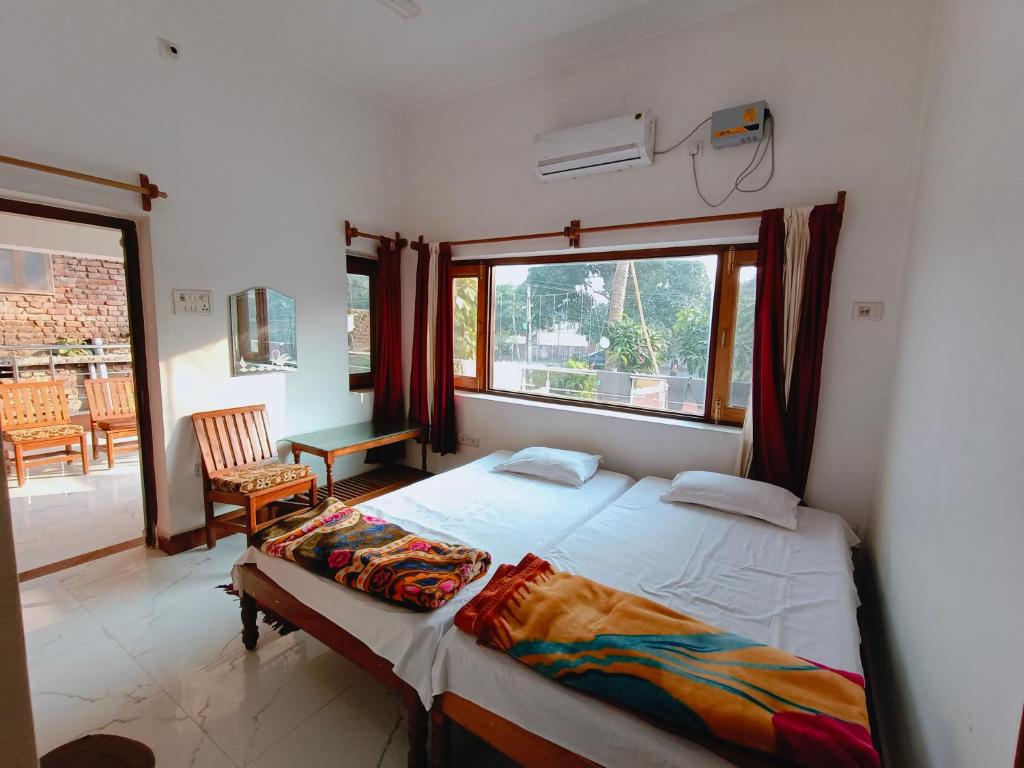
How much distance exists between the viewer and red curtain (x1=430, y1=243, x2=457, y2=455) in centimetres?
372

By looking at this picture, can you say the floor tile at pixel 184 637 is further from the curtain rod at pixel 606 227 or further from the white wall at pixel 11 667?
the curtain rod at pixel 606 227

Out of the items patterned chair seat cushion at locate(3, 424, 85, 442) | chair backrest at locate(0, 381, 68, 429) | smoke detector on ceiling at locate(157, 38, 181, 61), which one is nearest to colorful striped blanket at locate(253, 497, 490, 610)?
smoke detector on ceiling at locate(157, 38, 181, 61)

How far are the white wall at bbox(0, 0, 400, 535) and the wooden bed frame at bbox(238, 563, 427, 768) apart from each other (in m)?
1.27

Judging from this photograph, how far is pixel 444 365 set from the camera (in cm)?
378

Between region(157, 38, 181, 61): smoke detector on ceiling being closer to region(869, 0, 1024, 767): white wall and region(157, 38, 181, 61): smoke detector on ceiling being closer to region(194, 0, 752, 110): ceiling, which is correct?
region(194, 0, 752, 110): ceiling

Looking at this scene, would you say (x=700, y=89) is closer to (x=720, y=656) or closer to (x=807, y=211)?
(x=807, y=211)

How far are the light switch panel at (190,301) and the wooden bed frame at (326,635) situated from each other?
170cm

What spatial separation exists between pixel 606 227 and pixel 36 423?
199 inches

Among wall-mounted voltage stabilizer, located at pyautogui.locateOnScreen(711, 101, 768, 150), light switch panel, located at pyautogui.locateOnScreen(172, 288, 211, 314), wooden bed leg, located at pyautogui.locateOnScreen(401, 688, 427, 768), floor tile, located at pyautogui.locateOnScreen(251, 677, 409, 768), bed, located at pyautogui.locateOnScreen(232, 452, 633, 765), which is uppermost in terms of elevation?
wall-mounted voltage stabilizer, located at pyautogui.locateOnScreen(711, 101, 768, 150)

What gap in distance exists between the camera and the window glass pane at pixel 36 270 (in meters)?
5.66

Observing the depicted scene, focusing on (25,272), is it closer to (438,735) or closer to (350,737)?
(350,737)

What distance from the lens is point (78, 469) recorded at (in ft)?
14.0

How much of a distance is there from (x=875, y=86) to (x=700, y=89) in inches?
32.9

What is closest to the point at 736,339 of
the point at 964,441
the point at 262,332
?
the point at 964,441
